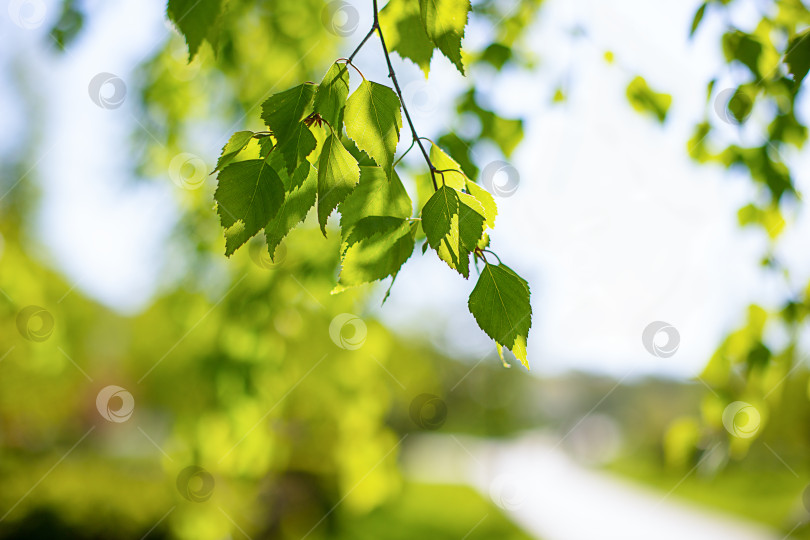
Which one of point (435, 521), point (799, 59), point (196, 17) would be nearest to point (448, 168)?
point (196, 17)

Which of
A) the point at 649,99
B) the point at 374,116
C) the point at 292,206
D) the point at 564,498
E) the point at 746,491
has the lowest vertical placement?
the point at 564,498

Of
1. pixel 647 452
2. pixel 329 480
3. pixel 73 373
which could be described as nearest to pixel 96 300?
pixel 73 373

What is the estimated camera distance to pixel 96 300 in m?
12.8

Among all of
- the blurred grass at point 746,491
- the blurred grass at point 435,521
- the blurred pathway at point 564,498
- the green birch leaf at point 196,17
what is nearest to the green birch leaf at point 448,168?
the green birch leaf at point 196,17

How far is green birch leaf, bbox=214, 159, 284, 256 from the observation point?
41cm

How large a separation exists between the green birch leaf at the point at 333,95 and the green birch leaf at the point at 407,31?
17 centimetres

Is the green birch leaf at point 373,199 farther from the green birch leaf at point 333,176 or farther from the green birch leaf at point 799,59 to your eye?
the green birch leaf at point 799,59

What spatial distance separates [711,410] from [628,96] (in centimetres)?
71

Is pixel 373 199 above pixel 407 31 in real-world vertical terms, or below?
below

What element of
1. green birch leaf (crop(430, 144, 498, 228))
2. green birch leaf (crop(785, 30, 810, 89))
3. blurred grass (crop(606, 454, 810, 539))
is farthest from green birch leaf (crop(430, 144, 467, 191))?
blurred grass (crop(606, 454, 810, 539))

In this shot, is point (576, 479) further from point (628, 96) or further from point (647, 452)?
point (628, 96)

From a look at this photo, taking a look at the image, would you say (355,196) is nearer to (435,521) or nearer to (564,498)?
(435,521)

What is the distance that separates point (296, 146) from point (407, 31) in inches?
10.4

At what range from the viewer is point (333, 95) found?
0.45m
